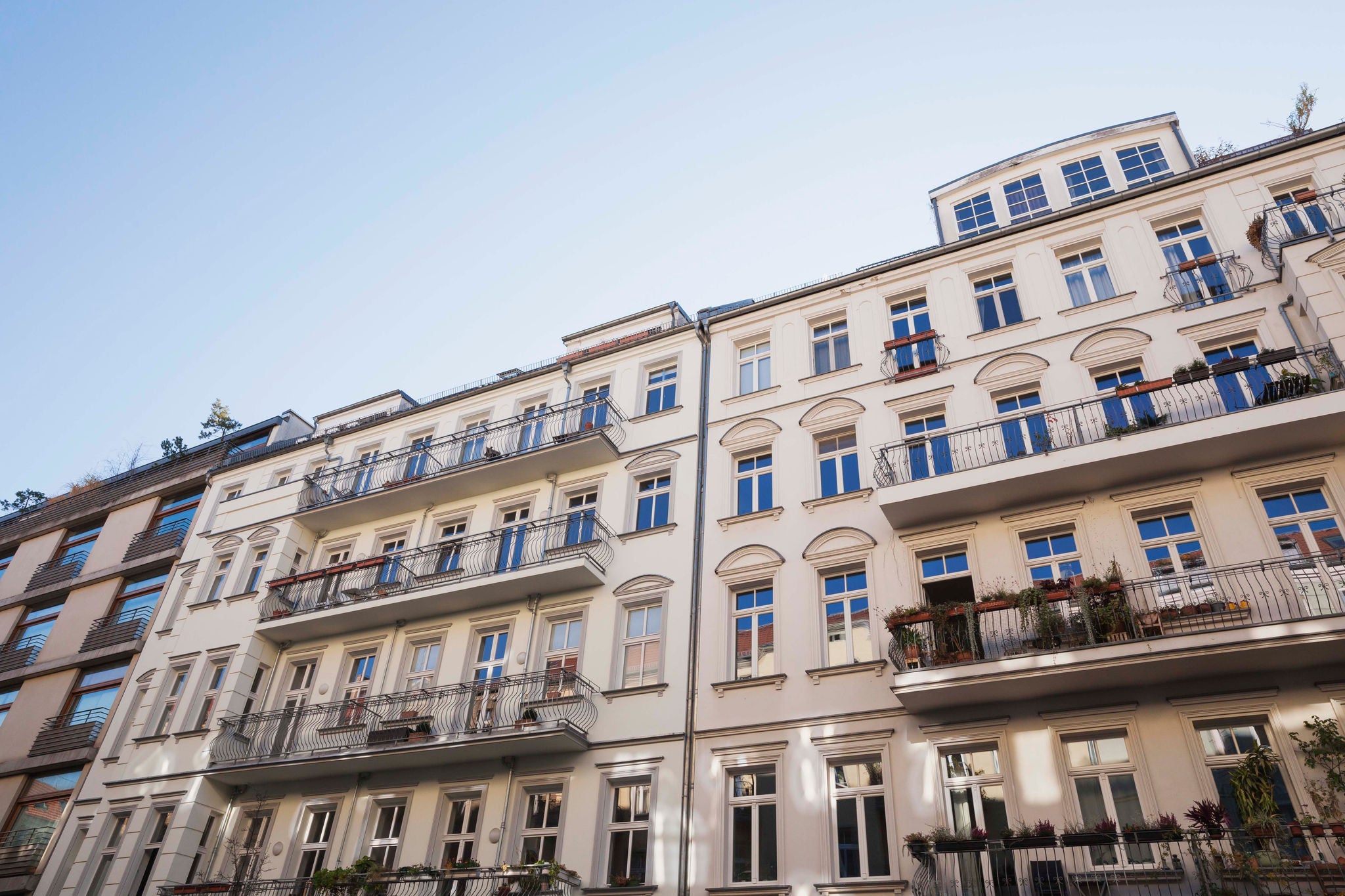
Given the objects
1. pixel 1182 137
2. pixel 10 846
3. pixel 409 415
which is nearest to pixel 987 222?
pixel 1182 137

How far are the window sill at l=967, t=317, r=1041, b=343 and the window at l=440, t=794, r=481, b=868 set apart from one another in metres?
12.5

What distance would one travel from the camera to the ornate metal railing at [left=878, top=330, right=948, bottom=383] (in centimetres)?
1803

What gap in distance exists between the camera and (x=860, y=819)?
45.7 ft

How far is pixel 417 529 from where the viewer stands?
22188 mm

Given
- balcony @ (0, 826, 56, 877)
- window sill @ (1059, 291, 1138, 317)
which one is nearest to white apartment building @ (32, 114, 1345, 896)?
window sill @ (1059, 291, 1138, 317)

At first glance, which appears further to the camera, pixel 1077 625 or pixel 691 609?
pixel 691 609

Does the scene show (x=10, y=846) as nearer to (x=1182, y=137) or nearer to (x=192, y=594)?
(x=192, y=594)

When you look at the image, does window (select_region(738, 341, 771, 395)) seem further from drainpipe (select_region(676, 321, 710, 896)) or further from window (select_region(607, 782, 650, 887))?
window (select_region(607, 782, 650, 887))

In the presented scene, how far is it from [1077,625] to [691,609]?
662 centimetres

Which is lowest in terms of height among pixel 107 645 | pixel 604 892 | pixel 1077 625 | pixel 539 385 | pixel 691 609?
pixel 604 892

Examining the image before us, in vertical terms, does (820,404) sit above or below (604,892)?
above

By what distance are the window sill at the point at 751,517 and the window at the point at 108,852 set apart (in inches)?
571

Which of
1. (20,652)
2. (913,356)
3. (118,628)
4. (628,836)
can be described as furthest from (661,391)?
(20,652)

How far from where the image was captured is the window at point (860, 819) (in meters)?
13.5
